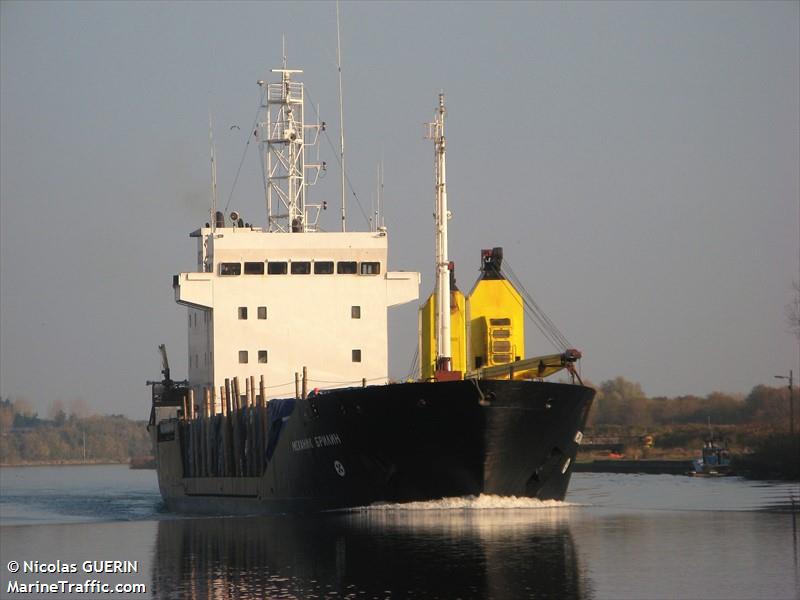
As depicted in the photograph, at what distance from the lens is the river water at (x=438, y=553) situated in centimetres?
2227

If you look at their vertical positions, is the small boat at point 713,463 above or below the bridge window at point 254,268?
below

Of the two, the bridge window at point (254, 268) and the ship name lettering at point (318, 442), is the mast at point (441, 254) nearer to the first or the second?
the ship name lettering at point (318, 442)

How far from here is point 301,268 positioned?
43.8 m

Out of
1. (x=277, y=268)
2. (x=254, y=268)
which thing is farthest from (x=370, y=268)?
(x=254, y=268)

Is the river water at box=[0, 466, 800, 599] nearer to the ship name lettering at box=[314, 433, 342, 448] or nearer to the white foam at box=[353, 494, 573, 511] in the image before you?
the white foam at box=[353, 494, 573, 511]

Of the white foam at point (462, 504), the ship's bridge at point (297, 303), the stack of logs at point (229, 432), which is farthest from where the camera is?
the ship's bridge at point (297, 303)

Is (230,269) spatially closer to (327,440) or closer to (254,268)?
(254,268)

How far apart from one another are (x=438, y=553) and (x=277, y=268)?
19.4 metres

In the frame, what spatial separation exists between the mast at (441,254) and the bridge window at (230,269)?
10.5m

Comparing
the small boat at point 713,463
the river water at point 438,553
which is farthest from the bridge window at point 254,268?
the small boat at point 713,463

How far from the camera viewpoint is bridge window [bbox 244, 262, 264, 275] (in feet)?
144

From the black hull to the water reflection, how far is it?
70 cm

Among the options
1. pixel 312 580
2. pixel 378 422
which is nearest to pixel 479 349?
pixel 378 422

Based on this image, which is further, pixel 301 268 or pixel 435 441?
pixel 301 268
